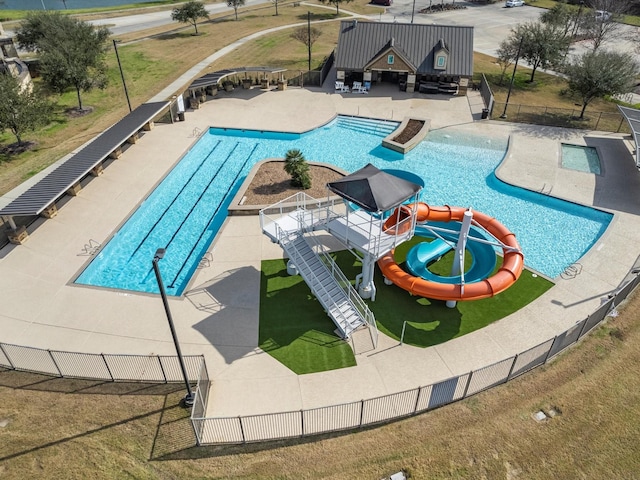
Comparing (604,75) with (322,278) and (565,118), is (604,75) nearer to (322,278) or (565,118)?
(565,118)

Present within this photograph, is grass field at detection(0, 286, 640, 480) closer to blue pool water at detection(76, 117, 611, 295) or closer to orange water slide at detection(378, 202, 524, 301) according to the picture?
orange water slide at detection(378, 202, 524, 301)

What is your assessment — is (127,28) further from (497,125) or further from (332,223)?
(332,223)

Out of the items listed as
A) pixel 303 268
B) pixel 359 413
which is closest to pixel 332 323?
pixel 303 268

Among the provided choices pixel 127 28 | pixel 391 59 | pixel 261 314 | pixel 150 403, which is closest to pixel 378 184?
pixel 261 314

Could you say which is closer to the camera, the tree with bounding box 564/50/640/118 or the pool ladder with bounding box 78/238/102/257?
the pool ladder with bounding box 78/238/102/257

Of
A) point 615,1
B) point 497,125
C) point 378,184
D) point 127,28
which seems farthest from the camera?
point 127,28

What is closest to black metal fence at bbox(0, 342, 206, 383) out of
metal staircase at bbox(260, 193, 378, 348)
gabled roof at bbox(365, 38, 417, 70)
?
metal staircase at bbox(260, 193, 378, 348)

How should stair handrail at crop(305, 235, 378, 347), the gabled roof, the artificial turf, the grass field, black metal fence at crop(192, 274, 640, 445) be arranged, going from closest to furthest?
the grass field
black metal fence at crop(192, 274, 640, 445)
the artificial turf
stair handrail at crop(305, 235, 378, 347)
the gabled roof
